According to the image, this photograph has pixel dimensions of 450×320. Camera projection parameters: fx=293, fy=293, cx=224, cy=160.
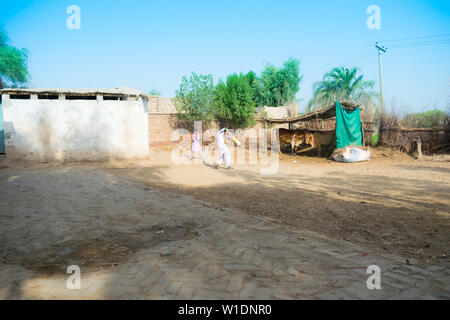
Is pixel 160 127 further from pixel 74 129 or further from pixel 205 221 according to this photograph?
pixel 205 221

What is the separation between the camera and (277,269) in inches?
119

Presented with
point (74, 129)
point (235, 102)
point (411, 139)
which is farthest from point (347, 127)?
point (74, 129)

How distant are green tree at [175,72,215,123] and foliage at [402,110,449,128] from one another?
11.8 metres

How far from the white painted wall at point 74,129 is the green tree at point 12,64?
48.1 feet

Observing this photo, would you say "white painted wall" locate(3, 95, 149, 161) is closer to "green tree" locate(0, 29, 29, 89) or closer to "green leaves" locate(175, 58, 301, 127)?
"green leaves" locate(175, 58, 301, 127)

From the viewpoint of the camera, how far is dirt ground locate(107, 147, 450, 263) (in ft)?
13.1

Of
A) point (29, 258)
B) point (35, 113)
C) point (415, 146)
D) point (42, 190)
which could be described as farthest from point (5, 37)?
point (415, 146)

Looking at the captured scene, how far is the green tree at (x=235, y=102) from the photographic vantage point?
74.5ft

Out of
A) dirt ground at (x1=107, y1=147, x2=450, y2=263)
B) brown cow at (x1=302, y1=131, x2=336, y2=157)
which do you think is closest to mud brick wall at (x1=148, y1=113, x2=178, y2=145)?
dirt ground at (x1=107, y1=147, x2=450, y2=263)

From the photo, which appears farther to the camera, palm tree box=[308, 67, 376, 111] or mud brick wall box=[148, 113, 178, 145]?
palm tree box=[308, 67, 376, 111]

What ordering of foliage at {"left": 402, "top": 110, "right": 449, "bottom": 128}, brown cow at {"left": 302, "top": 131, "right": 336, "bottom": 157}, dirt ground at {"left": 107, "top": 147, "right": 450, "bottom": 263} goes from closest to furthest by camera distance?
1. dirt ground at {"left": 107, "top": 147, "right": 450, "bottom": 263}
2. foliage at {"left": 402, "top": 110, "right": 449, "bottom": 128}
3. brown cow at {"left": 302, "top": 131, "right": 336, "bottom": 157}

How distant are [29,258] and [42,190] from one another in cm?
446

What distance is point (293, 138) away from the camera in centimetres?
1675
